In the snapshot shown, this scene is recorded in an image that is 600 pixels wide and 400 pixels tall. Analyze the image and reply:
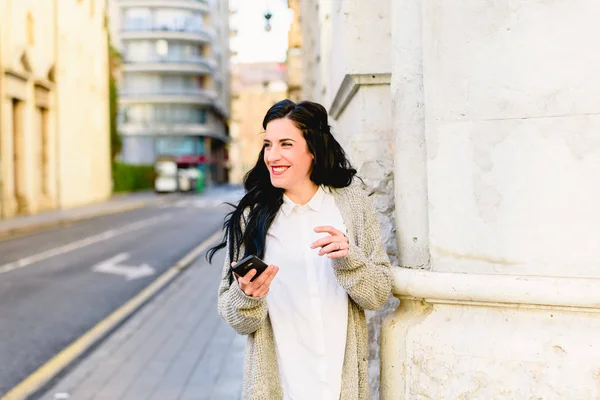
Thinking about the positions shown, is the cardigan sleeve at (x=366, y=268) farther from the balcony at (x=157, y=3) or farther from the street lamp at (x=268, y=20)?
the balcony at (x=157, y=3)

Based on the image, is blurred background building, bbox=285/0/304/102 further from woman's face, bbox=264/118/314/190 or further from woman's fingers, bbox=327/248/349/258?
woman's fingers, bbox=327/248/349/258

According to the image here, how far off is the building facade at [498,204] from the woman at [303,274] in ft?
0.57

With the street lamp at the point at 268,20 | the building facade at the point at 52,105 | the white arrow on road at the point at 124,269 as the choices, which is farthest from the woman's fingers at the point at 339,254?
the building facade at the point at 52,105

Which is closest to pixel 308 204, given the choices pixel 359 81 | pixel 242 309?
pixel 242 309

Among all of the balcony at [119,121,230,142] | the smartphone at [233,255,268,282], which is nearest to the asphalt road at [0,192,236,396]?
the smartphone at [233,255,268,282]

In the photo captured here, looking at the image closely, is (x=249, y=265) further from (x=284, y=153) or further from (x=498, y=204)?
(x=498, y=204)

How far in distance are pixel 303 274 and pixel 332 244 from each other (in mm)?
255

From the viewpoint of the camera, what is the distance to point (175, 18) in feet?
246

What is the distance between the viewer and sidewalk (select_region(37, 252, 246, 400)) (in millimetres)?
5195

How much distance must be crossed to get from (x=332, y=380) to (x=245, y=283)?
1.42ft

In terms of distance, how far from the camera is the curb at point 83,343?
5478 mm

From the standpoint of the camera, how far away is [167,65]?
2906 inches

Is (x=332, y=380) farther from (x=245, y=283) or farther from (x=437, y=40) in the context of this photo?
(x=437, y=40)

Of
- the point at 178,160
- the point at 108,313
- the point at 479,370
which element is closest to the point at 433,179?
the point at 479,370
